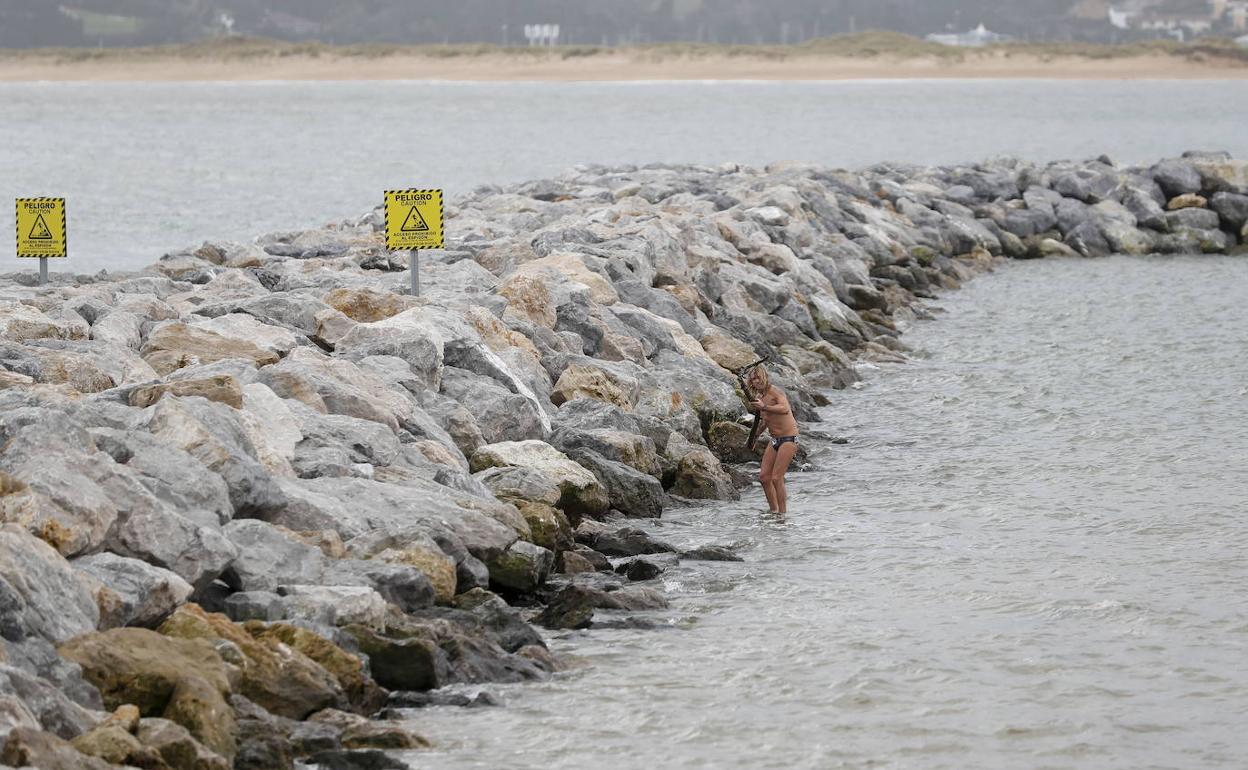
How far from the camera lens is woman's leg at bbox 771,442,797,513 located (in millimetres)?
14281

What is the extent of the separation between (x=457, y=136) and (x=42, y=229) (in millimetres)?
70528

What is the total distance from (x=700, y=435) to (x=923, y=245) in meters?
16.8

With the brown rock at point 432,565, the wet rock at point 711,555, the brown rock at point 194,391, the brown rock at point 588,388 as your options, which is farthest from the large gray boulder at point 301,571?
the brown rock at point 588,388

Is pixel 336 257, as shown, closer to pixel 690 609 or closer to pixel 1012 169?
pixel 690 609

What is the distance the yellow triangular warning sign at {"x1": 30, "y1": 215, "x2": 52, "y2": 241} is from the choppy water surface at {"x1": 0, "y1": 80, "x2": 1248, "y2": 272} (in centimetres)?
830

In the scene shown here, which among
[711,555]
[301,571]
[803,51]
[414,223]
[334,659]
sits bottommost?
[711,555]

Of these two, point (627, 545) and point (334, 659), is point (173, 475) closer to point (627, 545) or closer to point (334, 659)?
point (334, 659)

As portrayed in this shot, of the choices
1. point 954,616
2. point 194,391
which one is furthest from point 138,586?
point 954,616

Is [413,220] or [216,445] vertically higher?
[413,220]

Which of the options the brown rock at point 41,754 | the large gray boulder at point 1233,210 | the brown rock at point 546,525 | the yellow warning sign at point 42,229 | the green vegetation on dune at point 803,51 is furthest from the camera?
the green vegetation on dune at point 803,51

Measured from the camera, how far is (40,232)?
55.8ft

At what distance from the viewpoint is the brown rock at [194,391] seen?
11812mm

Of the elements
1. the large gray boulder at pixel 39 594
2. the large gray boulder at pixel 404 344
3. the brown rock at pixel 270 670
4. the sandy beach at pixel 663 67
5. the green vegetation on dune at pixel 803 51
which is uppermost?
the green vegetation on dune at pixel 803 51

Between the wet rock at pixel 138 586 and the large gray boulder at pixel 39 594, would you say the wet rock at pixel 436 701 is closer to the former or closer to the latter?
the wet rock at pixel 138 586
